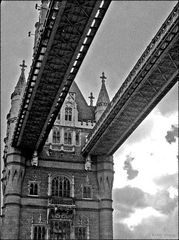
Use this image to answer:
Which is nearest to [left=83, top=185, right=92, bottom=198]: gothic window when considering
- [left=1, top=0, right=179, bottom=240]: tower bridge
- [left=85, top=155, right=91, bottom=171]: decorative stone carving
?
[left=1, top=0, right=179, bottom=240]: tower bridge

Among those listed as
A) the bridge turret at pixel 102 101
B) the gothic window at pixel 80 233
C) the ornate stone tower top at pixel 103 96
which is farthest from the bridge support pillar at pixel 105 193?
the ornate stone tower top at pixel 103 96

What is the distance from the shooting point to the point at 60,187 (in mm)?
54938

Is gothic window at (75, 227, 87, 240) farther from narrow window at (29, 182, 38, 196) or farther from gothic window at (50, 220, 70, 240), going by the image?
narrow window at (29, 182, 38, 196)

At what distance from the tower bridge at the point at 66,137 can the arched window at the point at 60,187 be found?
0.44 feet

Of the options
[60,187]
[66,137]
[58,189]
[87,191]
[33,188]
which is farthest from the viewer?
[66,137]

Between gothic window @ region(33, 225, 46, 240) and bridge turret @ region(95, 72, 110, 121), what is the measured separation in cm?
1868

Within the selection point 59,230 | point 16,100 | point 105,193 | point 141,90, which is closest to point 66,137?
point 16,100

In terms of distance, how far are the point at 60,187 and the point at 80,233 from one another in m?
6.55

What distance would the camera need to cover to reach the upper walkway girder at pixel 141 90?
32213 mm

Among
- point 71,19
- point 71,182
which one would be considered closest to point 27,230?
point 71,182

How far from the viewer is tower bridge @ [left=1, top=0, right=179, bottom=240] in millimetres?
35844

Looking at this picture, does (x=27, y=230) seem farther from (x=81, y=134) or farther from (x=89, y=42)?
(x=89, y=42)

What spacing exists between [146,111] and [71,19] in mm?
18201

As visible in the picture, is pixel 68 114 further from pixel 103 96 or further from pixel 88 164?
pixel 88 164
